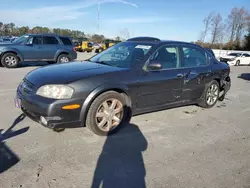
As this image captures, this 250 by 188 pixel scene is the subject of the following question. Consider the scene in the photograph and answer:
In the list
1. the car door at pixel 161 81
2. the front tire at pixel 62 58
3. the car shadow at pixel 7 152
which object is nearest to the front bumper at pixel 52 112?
the car shadow at pixel 7 152

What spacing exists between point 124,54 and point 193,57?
65.3 inches

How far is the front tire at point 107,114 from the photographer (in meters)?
3.60

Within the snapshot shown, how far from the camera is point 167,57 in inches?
181

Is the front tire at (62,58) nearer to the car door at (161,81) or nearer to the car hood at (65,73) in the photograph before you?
the car hood at (65,73)

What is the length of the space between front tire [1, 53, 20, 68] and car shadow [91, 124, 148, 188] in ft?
30.8

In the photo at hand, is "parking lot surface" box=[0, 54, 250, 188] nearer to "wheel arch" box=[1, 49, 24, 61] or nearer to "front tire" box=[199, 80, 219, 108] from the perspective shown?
"front tire" box=[199, 80, 219, 108]

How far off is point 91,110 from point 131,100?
0.77 m

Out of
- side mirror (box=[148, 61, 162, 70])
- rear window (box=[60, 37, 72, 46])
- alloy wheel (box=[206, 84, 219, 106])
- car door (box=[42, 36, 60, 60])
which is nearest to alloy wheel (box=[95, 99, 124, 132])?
side mirror (box=[148, 61, 162, 70])

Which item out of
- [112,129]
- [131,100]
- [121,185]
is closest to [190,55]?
[131,100]

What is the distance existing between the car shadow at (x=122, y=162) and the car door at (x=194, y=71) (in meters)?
1.63

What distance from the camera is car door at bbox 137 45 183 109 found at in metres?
4.12

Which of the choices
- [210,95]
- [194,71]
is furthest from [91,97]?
[210,95]

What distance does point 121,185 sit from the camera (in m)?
2.56

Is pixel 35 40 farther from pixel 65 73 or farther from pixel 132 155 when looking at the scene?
pixel 132 155
